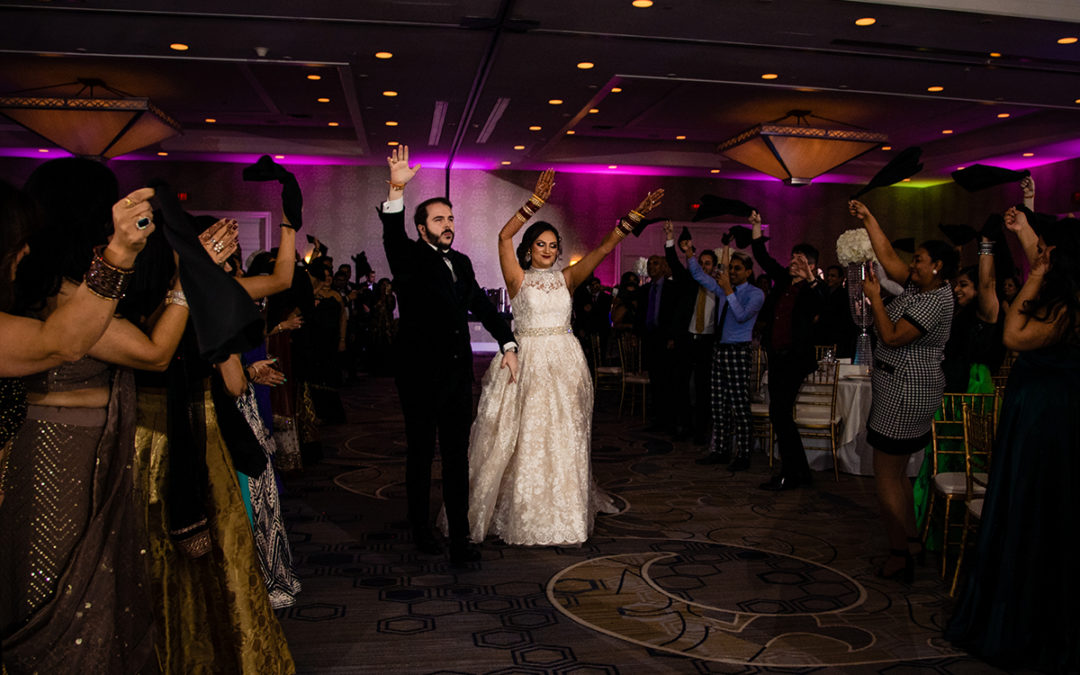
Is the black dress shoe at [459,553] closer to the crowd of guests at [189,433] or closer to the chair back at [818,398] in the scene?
the crowd of guests at [189,433]

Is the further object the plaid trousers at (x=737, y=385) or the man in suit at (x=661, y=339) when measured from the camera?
the man in suit at (x=661, y=339)

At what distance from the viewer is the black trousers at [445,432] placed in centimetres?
400

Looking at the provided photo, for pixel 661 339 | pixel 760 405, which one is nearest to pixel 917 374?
pixel 760 405

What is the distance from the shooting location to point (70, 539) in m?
1.84

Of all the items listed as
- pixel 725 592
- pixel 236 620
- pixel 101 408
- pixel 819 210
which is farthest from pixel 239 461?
pixel 819 210

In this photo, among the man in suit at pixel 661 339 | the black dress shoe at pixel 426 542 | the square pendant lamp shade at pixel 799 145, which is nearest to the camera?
the black dress shoe at pixel 426 542

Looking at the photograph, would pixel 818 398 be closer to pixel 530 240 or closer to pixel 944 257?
pixel 944 257

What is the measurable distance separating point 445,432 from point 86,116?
9.24 meters

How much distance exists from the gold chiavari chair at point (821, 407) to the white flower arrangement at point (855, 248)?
30.7 inches

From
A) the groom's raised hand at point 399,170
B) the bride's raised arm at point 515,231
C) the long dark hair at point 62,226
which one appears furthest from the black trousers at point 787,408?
the long dark hair at point 62,226

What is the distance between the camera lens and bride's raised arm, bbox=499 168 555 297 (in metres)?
4.25

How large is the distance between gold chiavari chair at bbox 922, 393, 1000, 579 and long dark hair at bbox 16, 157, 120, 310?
11.0ft

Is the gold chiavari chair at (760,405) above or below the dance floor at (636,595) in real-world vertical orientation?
above

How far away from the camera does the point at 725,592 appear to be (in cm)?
377
